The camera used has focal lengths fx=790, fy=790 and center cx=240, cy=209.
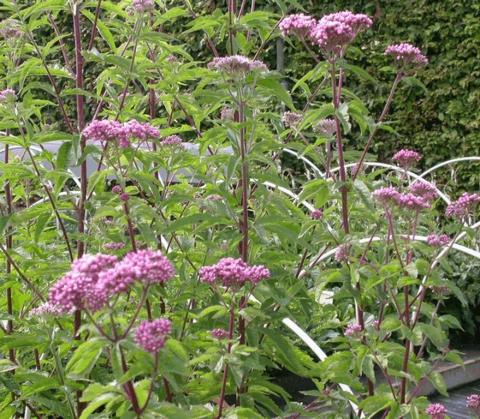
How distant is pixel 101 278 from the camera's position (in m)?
1.40

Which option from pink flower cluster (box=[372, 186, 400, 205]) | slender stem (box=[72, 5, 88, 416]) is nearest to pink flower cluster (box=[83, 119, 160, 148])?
slender stem (box=[72, 5, 88, 416])

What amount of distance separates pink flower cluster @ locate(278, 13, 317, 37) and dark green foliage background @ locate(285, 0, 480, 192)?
3.87m

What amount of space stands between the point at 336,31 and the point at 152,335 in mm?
1045

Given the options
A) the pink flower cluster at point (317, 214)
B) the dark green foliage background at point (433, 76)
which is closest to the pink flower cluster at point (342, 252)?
the pink flower cluster at point (317, 214)

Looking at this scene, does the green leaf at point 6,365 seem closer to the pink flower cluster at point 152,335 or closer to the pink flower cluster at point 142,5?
the pink flower cluster at point 152,335

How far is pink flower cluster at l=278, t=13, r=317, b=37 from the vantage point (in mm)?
2277

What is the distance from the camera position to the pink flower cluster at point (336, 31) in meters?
2.11

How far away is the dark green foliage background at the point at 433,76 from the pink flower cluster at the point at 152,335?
4.92 m

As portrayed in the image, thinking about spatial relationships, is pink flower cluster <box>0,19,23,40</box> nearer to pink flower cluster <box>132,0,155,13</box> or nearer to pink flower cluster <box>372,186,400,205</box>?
pink flower cluster <box>132,0,155,13</box>

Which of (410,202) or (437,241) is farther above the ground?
(410,202)

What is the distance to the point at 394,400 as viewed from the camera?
2119mm

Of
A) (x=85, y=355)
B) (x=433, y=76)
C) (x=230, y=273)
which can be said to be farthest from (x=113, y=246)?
(x=433, y=76)

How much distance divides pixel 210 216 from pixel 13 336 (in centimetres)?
63

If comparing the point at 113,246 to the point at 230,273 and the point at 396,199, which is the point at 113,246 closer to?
the point at 230,273
